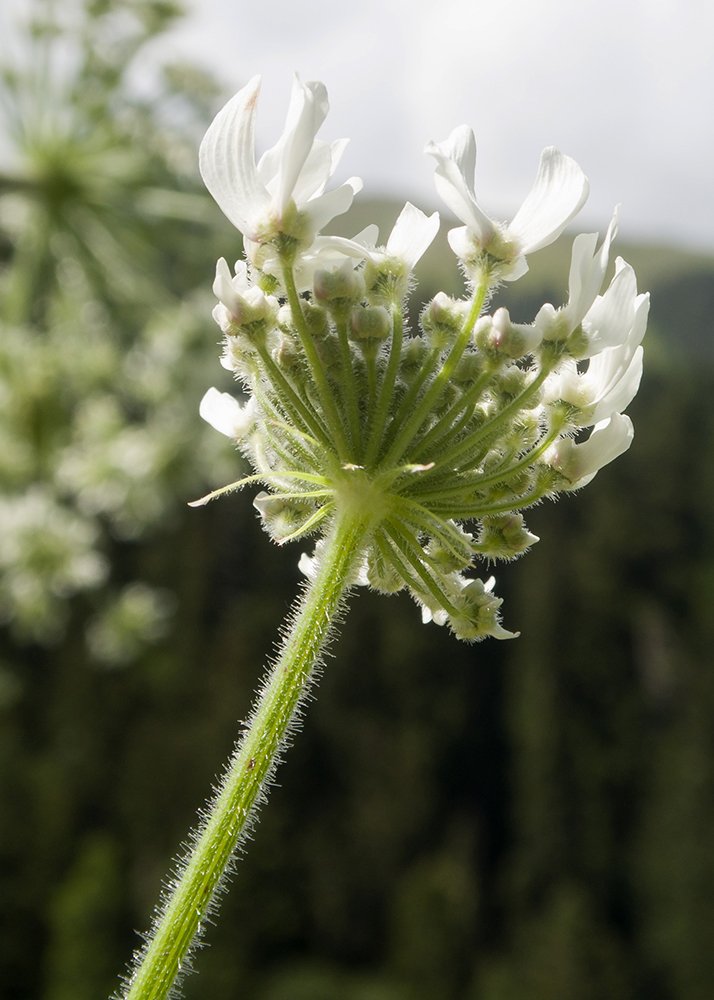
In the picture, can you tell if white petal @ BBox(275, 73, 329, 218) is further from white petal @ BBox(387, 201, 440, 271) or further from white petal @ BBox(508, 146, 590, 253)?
white petal @ BBox(508, 146, 590, 253)

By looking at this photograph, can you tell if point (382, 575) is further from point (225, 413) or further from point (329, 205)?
point (329, 205)

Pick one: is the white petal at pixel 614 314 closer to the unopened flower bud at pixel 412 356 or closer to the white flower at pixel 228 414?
the unopened flower bud at pixel 412 356

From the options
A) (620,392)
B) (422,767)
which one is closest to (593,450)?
(620,392)

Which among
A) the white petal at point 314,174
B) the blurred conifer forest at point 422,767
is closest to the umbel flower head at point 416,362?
the white petal at point 314,174

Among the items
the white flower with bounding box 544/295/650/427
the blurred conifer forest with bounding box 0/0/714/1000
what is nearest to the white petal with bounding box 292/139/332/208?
the white flower with bounding box 544/295/650/427

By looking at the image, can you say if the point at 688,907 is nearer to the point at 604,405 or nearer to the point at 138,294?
the point at 138,294

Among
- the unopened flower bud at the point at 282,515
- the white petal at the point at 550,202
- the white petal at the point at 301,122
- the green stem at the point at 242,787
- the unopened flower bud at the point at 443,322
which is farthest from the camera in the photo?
the unopened flower bud at the point at 282,515
